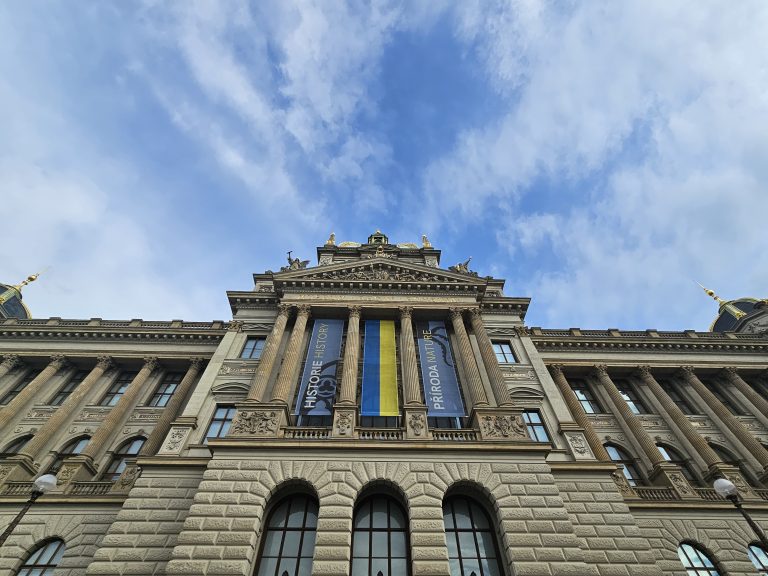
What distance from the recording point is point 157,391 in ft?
96.6

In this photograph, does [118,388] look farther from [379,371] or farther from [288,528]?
[288,528]

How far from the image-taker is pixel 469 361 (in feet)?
78.1

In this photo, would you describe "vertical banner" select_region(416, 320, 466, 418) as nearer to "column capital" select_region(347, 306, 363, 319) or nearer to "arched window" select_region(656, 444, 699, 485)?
"column capital" select_region(347, 306, 363, 319)

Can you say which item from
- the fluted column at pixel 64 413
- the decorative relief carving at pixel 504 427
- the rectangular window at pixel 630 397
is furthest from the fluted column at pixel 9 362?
the rectangular window at pixel 630 397

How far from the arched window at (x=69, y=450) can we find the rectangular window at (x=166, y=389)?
13.1ft

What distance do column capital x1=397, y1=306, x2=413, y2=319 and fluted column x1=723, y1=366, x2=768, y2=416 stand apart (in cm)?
2481

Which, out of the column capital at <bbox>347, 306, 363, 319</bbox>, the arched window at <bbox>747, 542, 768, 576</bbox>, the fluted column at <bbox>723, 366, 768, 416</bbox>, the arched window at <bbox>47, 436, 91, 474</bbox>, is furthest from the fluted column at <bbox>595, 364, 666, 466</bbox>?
the arched window at <bbox>47, 436, 91, 474</bbox>

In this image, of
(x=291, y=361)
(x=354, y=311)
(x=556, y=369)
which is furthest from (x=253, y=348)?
(x=556, y=369)

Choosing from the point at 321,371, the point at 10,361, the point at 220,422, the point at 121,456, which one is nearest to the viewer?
the point at 220,422

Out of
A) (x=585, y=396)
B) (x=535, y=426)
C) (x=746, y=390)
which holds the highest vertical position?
(x=746, y=390)

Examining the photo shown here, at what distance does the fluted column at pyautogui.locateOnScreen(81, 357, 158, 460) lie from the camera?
78.9 ft

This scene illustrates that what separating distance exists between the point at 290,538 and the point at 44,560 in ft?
38.5

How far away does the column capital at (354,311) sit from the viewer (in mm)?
26906

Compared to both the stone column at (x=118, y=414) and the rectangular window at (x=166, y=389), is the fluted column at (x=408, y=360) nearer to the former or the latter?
the rectangular window at (x=166, y=389)
